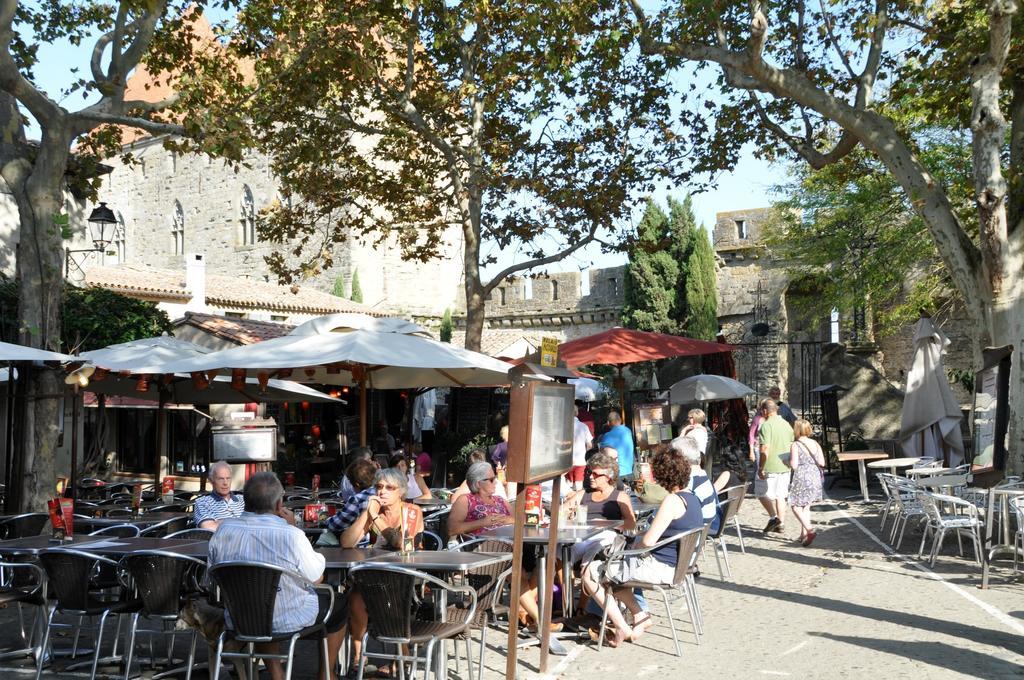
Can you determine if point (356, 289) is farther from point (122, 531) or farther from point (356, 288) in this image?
point (122, 531)

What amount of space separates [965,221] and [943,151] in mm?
2241

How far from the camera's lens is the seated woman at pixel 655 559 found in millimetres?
6641

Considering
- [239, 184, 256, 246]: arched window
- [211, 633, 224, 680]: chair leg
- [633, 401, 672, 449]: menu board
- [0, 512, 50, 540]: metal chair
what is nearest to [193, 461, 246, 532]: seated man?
[0, 512, 50, 540]: metal chair

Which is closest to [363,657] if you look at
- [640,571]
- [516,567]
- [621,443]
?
[516,567]

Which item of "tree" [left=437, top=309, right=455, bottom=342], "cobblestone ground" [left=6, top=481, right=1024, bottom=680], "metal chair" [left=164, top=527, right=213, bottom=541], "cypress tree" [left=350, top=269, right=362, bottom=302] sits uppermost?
"cypress tree" [left=350, top=269, right=362, bottom=302]

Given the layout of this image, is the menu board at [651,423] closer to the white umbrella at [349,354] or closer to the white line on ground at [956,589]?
the white line on ground at [956,589]

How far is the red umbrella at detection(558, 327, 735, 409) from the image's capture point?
50.0 ft

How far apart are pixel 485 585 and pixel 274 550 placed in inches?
62.4

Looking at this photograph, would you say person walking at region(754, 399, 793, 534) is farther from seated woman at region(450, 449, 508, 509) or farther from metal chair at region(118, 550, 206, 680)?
metal chair at region(118, 550, 206, 680)

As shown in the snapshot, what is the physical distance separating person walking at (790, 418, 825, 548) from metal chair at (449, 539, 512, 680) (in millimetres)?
5747

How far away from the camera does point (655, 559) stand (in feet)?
22.0

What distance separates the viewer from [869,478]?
56.5 feet

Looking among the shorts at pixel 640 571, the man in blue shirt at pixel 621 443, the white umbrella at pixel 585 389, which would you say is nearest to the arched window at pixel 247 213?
the white umbrella at pixel 585 389

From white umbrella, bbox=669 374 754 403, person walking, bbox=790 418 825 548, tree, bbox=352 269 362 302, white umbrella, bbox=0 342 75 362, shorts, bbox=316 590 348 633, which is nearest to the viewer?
shorts, bbox=316 590 348 633
